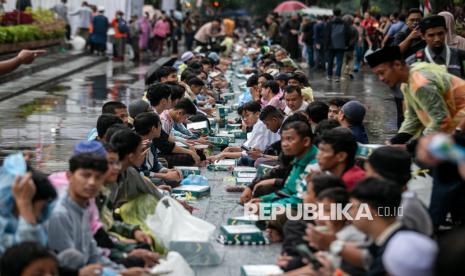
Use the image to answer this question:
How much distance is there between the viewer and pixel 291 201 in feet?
25.1

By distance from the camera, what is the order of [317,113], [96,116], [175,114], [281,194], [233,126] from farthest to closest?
[96,116], [233,126], [175,114], [317,113], [281,194]

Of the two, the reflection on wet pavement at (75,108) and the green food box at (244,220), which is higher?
the green food box at (244,220)

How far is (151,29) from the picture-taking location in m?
39.2

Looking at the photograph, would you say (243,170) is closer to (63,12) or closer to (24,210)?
(24,210)

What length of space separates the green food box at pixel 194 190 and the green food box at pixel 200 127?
130 inches

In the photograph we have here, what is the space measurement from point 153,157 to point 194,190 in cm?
62

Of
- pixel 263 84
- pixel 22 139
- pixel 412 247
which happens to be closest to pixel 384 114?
pixel 263 84

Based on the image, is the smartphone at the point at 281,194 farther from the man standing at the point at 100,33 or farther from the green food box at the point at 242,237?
the man standing at the point at 100,33

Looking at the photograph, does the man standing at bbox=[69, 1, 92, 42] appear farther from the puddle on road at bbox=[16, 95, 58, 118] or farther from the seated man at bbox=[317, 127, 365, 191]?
the seated man at bbox=[317, 127, 365, 191]

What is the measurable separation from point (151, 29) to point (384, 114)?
22.5 meters

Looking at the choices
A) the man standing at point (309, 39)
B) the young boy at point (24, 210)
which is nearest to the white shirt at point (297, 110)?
the young boy at point (24, 210)

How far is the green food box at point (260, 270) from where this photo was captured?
636 centimetres

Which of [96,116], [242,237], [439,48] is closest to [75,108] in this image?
[96,116]

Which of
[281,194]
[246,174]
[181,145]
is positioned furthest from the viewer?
[181,145]
